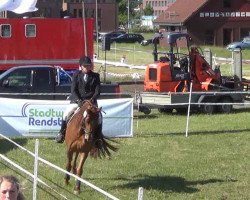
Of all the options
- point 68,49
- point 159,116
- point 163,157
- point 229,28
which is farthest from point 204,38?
point 163,157

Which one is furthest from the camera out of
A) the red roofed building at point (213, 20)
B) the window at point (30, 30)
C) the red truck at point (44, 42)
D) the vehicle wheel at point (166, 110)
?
the red roofed building at point (213, 20)

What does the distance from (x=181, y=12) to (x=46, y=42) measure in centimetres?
5180

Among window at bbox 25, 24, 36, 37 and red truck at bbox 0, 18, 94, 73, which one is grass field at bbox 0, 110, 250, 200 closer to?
red truck at bbox 0, 18, 94, 73

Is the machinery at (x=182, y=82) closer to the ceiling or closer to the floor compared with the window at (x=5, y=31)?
closer to the floor

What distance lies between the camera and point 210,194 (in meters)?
12.0

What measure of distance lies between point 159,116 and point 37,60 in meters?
8.64

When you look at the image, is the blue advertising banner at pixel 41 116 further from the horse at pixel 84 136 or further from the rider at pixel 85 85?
the horse at pixel 84 136

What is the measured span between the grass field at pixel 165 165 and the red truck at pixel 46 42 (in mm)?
10518

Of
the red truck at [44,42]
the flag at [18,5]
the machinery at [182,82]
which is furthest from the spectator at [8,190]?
the red truck at [44,42]

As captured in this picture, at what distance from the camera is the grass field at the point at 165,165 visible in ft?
39.9

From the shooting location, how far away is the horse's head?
38.7ft

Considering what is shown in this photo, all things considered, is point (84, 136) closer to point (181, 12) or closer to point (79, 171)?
point (79, 171)

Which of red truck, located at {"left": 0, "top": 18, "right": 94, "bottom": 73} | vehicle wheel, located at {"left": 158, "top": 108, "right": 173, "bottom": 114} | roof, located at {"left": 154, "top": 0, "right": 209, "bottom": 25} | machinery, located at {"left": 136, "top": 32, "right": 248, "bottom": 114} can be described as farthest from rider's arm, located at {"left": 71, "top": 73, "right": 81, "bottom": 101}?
roof, located at {"left": 154, "top": 0, "right": 209, "bottom": 25}

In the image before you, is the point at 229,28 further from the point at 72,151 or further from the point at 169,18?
the point at 72,151
